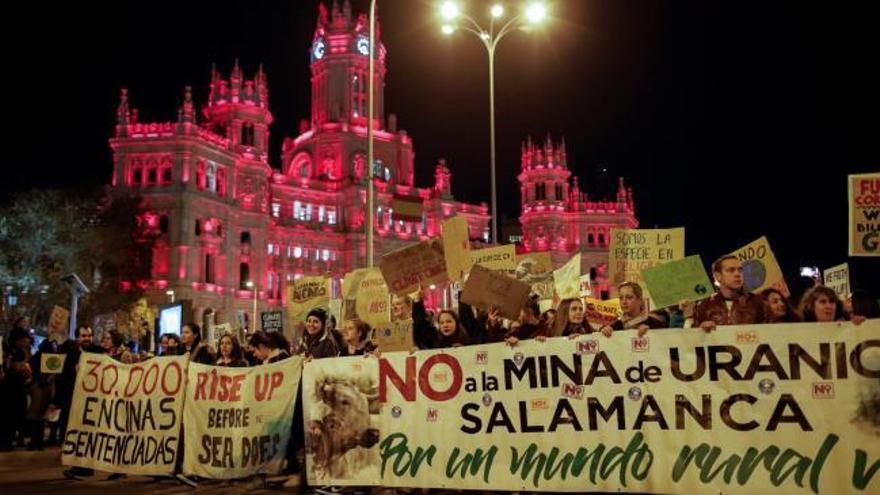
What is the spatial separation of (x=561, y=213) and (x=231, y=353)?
92.6 meters

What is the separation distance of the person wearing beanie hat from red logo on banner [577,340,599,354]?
349cm

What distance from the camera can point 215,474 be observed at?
10.3 metres

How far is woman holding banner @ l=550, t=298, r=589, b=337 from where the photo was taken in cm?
897

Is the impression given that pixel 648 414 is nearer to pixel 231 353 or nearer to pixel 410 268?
pixel 410 268

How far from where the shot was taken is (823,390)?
23.3 ft

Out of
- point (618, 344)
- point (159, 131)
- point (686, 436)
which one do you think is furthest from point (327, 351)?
point (159, 131)

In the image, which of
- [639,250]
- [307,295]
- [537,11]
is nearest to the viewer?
[639,250]

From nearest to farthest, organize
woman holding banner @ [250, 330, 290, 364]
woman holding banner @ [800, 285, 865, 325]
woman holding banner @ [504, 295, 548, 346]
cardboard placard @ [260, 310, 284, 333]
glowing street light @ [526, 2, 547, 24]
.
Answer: woman holding banner @ [800, 285, 865, 325] < woman holding banner @ [504, 295, 548, 346] < woman holding banner @ [250, 330, 290, 364] < cardboard placard @ [260, 310, 284, 333] < glowing street light @ [526, 2, 547, 24]

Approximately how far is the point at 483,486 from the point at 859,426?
11.4ft

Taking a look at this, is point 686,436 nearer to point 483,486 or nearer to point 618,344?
point 618,344

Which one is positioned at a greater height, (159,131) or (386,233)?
(159,131)

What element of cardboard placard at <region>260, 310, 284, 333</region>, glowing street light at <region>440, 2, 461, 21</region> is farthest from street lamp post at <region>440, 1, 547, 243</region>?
cardboard placard at <region>260, 310, 284, 333</region>

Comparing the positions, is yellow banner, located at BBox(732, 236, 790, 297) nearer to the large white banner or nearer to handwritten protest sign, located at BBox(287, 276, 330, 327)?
the large white banner

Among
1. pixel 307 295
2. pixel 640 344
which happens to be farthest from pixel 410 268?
pixel 640 344
